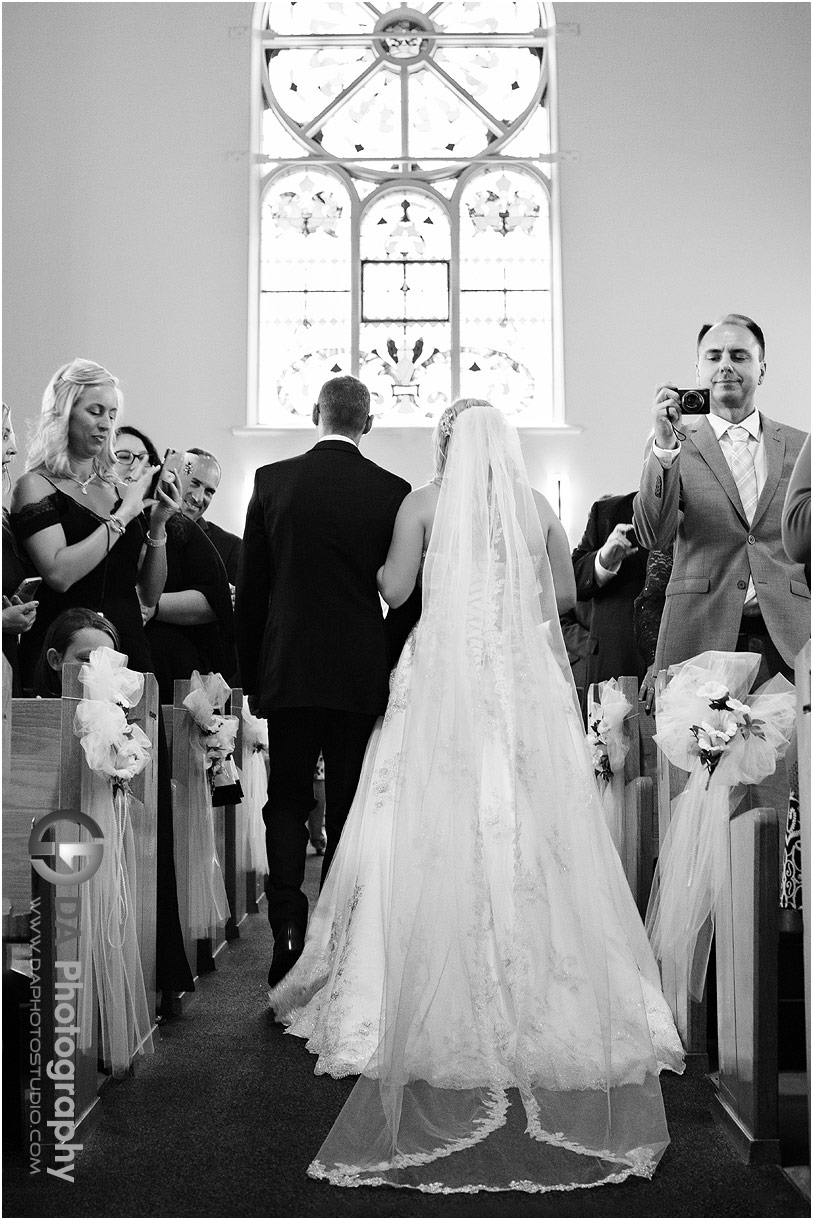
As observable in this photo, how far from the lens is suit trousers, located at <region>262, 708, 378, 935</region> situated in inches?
143

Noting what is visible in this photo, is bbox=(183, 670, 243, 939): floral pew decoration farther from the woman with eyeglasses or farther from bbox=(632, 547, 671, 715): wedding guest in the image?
bbox=(632, 547, 671, 715): wedding guest

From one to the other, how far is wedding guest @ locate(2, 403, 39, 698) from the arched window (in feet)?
Result: 26.4

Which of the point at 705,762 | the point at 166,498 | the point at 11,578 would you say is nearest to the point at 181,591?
the point at 166,498

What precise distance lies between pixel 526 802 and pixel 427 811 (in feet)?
0.79

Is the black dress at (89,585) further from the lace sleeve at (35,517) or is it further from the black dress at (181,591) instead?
the black dress at (181,591)

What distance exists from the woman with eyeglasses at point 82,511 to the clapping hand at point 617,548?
1726 millimetres

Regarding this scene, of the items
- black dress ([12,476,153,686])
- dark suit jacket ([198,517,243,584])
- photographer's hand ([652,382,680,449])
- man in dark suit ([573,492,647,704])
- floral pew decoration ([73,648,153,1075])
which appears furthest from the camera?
dark suit jacket ([198,517,243,584])

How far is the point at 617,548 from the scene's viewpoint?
467 centimetres

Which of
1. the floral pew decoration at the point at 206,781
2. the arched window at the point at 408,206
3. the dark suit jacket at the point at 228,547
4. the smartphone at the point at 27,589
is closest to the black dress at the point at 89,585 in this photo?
the smartphone at the point at 27,589

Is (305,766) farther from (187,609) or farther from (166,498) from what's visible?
(187,609)

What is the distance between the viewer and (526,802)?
9.73ft

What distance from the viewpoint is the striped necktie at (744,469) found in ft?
11.8

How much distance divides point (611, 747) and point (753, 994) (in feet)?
5.60

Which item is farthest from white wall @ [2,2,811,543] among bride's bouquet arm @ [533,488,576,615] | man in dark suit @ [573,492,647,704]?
bride's bouquet arm @ [533,488,576,615]
